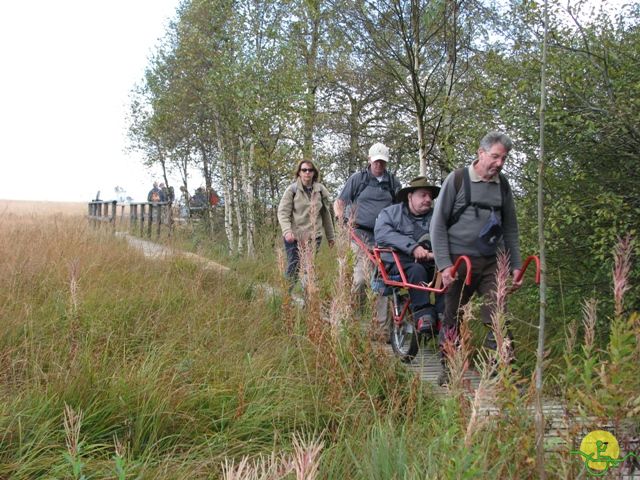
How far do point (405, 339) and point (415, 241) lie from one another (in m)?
0.87

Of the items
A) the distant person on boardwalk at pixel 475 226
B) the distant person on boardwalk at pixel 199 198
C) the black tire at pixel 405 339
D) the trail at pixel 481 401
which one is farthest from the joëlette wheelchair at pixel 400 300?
the distant person on boardwalk at pixel 199 198

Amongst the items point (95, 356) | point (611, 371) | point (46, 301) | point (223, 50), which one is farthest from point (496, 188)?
→ point (223, 50)

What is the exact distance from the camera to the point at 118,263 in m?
7.68

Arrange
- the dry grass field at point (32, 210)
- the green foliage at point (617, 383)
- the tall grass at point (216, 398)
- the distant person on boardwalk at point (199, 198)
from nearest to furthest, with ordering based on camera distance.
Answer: the green foliage at point (617, 383), the tall grass at point (216, 398), the dry grass field at point (32, 210), the distant person on boardwalk at point (199, 198)

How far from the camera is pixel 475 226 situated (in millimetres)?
4762

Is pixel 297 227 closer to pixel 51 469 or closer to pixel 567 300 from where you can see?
pixel 567 300

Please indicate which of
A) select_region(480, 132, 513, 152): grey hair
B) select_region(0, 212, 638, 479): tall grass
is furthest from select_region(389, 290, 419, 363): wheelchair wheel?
select_region(480, 132, 513, 152): grey hair

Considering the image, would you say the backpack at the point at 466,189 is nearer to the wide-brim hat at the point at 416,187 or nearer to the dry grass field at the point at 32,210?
the wide-brim hat at the point at 416,187

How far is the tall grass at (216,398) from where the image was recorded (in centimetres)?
252

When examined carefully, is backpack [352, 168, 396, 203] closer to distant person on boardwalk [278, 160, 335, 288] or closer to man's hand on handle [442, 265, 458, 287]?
distant person on boardwalk [278, 160, 335, 288]

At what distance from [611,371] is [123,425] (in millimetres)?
2497

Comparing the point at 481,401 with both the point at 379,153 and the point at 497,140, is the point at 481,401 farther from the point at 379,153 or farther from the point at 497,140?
the point at 379,153

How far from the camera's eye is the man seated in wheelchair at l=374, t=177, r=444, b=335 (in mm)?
5453

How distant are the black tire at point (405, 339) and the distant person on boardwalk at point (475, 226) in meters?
0.47
